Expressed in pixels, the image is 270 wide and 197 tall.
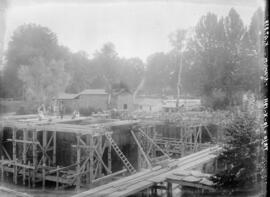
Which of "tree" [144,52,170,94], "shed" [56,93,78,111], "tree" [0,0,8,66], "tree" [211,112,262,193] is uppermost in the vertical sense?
"tree" [144,52,170,94]

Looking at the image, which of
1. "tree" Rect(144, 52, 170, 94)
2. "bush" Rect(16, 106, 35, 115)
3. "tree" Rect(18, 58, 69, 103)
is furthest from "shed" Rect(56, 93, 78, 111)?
"tree" Rect(144, 52, 170, 94)

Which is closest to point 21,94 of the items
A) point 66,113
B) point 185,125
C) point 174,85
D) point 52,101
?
point 52,101

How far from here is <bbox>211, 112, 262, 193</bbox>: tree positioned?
20.2 ft

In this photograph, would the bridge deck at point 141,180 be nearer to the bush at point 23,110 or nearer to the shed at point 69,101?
the shed at point 69,101

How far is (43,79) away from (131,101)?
7976 mm

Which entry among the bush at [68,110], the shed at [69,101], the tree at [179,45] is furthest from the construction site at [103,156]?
the tree at [179,45]

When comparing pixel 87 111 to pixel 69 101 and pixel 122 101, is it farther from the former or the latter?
pixel 122 101

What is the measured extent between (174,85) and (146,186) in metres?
28.5

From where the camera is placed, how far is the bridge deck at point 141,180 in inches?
327

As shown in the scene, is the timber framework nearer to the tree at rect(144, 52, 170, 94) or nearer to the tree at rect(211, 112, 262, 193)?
the tree at rect(211, 112, 262, 193)

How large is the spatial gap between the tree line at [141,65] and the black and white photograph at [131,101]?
0.40ft

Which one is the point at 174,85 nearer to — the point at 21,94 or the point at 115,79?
the point at 115,79

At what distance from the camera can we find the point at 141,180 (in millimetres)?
9469

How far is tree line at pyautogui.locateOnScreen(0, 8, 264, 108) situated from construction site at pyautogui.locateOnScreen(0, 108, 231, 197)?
22.6 feet
